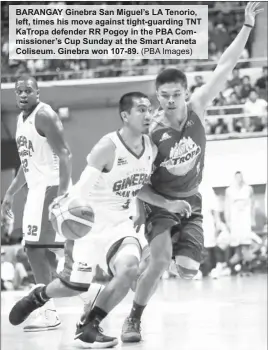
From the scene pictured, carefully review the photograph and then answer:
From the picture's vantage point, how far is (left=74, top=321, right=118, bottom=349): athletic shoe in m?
5.48

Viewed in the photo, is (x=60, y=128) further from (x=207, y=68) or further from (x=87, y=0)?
(x=207, y=68)

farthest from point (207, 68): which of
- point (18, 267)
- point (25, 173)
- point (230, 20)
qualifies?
point (25, 173)

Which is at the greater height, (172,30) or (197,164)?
(172,30)

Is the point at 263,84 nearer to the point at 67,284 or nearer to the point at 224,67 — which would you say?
the point at 224,67

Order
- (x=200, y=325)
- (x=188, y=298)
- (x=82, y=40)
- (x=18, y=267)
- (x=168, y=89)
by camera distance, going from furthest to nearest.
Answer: (x=18, y=267)
(x=188, y=298)
(x=200, y=325)
(x=168, y=89)
(x=82, y=40)

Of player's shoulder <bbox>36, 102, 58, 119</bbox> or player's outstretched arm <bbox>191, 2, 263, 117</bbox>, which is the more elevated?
player's outstretched arm <bbox>191, 2, 263, 117</bbox>

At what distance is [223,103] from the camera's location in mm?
12500

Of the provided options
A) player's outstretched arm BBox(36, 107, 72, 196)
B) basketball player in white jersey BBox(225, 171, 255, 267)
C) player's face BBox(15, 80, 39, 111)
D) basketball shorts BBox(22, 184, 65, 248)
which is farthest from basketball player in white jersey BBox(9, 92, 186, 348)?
basketball player in white jersey BBox(225, 171, 255, 267)

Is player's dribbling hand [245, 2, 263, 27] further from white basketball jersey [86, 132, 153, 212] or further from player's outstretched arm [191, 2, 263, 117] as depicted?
white basketball jersey [86, 132, 153, 212]

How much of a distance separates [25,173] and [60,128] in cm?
44

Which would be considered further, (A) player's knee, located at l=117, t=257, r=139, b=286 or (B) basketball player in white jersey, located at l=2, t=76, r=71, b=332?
(B) basketball player in white jersey, located at l=2, t=76, r=71, b=332

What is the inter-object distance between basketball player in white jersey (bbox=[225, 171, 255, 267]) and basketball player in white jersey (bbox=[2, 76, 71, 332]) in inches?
214

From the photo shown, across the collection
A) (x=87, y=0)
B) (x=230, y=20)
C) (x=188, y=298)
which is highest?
(x=230, y=20)

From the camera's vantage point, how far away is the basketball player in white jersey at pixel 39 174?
6.59 m
